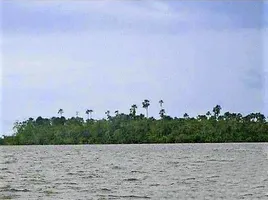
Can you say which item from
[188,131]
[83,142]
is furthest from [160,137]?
[83,142]

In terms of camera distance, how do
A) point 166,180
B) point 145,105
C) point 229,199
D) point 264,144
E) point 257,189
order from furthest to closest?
point 145,105, point 264,144, point 166,180, point 257,189, point 229,199

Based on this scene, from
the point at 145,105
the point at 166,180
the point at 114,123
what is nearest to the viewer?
the point at 166,180

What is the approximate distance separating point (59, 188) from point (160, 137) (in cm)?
2355

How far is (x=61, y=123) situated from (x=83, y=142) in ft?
8.79

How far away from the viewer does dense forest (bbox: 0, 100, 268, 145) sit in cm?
3019

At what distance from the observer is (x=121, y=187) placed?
9812 millimetres

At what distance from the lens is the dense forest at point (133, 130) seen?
30.2 m

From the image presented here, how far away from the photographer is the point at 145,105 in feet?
111

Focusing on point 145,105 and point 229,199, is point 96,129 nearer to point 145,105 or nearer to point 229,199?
point 145,105

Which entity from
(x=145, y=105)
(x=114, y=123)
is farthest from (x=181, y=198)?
(x=145, y=105)

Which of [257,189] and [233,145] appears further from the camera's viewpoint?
[233,145]

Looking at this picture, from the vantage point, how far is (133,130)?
104 feet

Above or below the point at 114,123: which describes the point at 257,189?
below

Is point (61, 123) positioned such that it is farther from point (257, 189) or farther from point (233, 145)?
point (257, 189)
